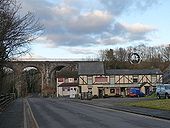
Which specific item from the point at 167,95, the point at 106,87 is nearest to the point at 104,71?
the point at 106,87

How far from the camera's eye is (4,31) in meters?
→ 21.0

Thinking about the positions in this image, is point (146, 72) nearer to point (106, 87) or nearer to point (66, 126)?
point (106, 87)

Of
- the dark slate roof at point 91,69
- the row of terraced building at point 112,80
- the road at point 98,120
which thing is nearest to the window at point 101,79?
the row of terraced building at point 112,80

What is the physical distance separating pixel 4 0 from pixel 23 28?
Result: 8.56ft

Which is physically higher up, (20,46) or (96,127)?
(20,46)

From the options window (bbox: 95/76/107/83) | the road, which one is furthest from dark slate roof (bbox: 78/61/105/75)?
the road

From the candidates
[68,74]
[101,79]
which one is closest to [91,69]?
[101,79]

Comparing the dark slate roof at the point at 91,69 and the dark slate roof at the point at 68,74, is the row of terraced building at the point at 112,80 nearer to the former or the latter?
the dark slate roof at the point at 91,69

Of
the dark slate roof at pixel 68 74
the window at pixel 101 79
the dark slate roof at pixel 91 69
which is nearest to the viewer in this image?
the window at pixel 101 79

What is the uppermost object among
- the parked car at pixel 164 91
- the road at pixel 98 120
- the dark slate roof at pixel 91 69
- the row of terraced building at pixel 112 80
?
the dark slate roof at pixel 91 69

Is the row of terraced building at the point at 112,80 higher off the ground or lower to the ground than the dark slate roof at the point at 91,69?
lower

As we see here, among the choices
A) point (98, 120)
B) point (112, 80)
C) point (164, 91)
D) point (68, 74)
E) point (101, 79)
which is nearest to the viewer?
point (98, 120)

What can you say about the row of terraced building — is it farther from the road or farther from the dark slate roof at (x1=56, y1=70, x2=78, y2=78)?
the road

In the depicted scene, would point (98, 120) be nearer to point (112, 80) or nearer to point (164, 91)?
point (164, 91)
